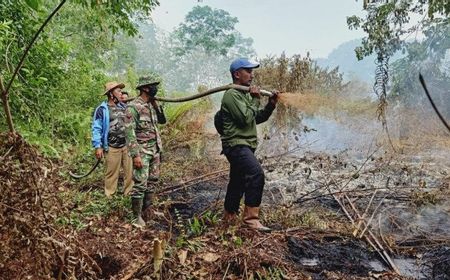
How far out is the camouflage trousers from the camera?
4762 mm

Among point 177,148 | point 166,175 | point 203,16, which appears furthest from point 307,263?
point 203,16

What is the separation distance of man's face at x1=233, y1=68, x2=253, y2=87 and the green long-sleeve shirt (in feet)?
→ 0.43

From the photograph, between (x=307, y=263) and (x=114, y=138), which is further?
(x=114, y=138)

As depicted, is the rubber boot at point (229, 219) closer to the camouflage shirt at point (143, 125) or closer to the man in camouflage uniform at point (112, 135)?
the camouflage shirt at point (143, 125)

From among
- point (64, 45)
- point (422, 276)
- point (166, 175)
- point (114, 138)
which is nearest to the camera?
point (422, 276)

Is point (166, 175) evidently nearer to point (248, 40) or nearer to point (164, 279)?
point (164, 279)

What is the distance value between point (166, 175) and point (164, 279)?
13.5 ft

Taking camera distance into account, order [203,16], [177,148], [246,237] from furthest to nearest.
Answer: [203,16]
[177,148]
[246,237]

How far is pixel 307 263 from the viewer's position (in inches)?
151

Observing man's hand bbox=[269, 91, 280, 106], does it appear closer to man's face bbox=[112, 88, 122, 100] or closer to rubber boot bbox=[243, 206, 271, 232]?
rubber boot bbox=[243, 206, 271, 232]

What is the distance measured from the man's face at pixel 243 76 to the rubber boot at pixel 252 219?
4.40 feet

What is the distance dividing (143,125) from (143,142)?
0.20 metres

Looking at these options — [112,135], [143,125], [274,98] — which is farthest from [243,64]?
[112,135]

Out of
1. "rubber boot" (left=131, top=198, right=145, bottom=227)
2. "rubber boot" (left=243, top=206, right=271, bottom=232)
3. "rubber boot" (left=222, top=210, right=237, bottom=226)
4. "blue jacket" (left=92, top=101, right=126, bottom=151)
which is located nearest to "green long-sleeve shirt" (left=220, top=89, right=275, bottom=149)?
"rubber boot" (left=243, top=206, right=271, bottom=232)
